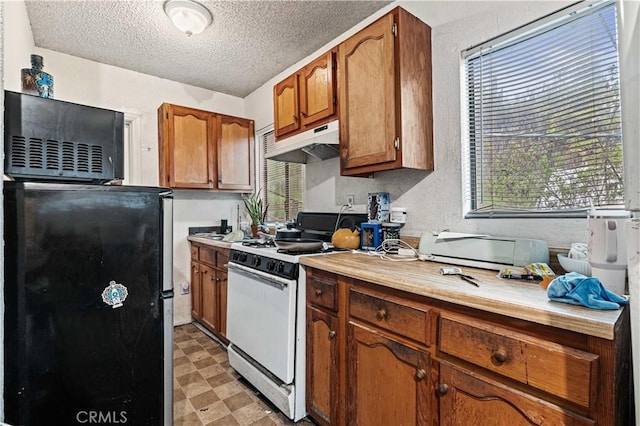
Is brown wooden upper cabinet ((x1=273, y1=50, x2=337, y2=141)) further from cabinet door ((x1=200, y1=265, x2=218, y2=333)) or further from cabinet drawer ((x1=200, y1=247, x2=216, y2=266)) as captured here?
cabinet door ((x1=200, y1=265, x2=218, y2=333))

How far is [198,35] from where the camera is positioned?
7.94ft

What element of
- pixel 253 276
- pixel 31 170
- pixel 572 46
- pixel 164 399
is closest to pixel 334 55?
pixel 572 46

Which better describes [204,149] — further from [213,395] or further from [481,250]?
[481,250]

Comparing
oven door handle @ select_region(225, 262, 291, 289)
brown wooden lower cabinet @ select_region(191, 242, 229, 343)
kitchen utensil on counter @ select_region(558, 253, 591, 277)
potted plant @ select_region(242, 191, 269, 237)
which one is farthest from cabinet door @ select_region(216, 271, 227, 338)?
kitchen utensil on counter @ select_region(558, 253, 591, 277)

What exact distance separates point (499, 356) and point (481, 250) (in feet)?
2.05

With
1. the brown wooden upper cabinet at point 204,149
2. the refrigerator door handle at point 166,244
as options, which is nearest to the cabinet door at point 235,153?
the brown wooden upper cabinet at point 204,149

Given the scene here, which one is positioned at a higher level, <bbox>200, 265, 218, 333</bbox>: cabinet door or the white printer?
the white printer

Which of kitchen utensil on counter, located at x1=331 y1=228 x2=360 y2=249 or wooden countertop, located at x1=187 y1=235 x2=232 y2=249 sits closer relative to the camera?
kitchen utensil on counter, located at x1=331 y1=228 x2=360 y2=249

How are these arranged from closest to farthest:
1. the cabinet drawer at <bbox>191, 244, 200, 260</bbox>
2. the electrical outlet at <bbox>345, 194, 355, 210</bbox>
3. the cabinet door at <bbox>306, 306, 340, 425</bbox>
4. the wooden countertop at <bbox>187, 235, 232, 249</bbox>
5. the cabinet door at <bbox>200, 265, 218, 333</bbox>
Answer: the cabinet door at <bbox>306, 306, 340, 425</bbox>, the electrical outlet at <bbox>345, 194, 355, 210</bbox>, the wooden countertop at <bbox>187, 235, 232, 249</bbox>, the cabinet door at <bbox>200, 265, 218, 333</bbox>, the cabinet drawer at <bbox>191, 244, 200, 260</bbox>

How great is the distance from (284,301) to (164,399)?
0.67m

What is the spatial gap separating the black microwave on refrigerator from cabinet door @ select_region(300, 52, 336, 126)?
50.9 inches

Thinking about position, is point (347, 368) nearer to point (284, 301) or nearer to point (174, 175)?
point (284, 301)

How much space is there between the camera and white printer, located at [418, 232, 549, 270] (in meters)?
1.31

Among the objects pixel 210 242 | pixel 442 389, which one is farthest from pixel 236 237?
pixel 442 389
